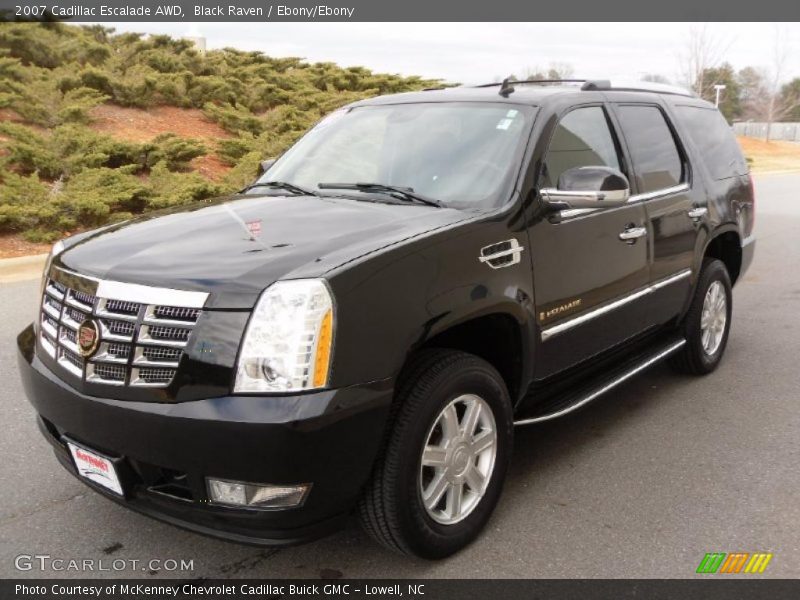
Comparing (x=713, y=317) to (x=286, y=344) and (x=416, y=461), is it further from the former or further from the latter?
(x=286, y=344)

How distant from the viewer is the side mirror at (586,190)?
3496mm

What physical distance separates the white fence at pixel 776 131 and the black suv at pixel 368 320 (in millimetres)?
66314

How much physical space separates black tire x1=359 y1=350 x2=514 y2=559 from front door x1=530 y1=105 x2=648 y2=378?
1.93 feet

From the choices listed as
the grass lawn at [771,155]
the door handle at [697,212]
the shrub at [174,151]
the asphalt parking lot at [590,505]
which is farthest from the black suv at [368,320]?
the grass lawn at [771,155]

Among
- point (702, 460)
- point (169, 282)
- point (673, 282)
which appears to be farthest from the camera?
point (673, 282)

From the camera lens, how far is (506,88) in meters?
4.09

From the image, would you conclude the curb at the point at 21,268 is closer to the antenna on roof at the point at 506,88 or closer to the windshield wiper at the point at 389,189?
the windshield wiper at the point at 389,189

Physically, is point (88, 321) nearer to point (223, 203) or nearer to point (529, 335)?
point (223, 203)

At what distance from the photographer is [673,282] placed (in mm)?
4672

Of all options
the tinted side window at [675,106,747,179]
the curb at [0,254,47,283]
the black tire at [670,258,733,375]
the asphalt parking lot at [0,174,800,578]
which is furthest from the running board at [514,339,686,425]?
the curb at [0,254,47,283]

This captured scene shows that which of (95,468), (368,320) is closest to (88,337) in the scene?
(95,468)

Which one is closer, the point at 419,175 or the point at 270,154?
the point at 419,175
